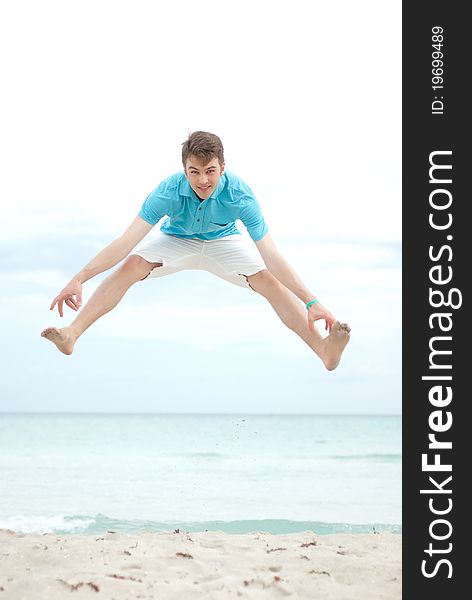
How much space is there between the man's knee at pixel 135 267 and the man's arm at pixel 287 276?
2.13 feet

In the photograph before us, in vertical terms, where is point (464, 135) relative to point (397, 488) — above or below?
above

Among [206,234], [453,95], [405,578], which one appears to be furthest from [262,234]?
[405,578]

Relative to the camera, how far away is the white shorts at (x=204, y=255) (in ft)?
13.8

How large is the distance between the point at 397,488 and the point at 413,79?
9119mm

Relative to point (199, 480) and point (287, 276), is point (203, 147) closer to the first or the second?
point (287, 276)

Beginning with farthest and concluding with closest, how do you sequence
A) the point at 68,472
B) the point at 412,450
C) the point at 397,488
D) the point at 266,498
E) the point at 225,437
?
the point at 225,437 < the point at 68,472 < the point at 397,488 < the point at 266,498 < the point at 412,450

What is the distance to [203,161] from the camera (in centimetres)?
377

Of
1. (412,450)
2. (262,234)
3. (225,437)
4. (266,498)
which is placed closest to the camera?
(412,450)

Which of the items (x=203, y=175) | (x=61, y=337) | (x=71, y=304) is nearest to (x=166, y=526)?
(x=61, y=337)

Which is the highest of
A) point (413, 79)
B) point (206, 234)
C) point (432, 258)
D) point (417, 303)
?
point (413, 79)

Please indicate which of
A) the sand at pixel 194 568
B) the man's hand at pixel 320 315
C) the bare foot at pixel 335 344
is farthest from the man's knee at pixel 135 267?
the sand at pixel 194 568

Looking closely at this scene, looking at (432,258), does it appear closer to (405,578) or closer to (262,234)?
(262,234)

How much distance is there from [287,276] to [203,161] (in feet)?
2.49

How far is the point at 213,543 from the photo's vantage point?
4469mm
